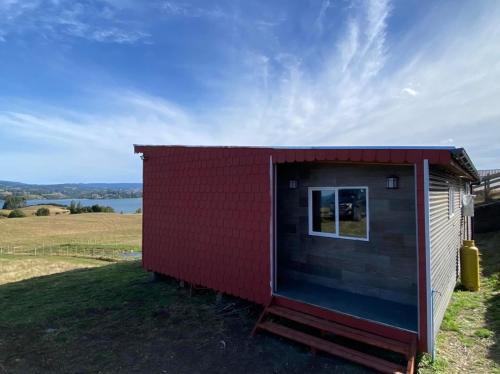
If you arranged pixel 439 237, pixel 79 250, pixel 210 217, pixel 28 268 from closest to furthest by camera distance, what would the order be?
1. pixel 439 237
2. pixel 210 217
3. pixel 28 268
4. pixel 79 250

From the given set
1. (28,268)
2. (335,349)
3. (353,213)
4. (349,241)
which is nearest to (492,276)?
(349,241)

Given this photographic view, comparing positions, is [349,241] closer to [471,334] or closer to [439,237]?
[439,237]

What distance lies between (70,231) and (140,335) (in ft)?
95.7

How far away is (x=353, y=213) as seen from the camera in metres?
6.04

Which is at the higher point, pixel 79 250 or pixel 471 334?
pixel 471 334

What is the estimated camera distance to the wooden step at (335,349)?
4078 mm

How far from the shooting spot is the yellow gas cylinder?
301 inches

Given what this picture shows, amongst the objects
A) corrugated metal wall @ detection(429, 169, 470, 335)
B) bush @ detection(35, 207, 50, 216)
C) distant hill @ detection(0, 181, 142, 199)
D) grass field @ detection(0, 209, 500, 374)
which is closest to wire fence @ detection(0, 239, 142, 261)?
grass field @ detection(0, 209, 500, 374)

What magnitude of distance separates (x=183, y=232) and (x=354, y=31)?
731cm

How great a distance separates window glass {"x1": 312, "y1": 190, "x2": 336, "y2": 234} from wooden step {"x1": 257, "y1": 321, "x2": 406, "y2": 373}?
7.07 ft

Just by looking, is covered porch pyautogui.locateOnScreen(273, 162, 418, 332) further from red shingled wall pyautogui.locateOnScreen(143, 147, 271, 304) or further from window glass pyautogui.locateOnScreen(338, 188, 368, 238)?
red shingled wall pyautogui.locateOnScreen(143, 147, 271, 304)

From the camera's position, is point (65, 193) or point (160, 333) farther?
point (65, 193)

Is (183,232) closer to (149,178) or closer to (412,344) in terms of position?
(149,178)

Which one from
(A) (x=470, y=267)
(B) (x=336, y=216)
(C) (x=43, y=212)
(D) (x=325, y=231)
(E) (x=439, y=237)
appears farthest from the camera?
(C) (x=43, y=212)
